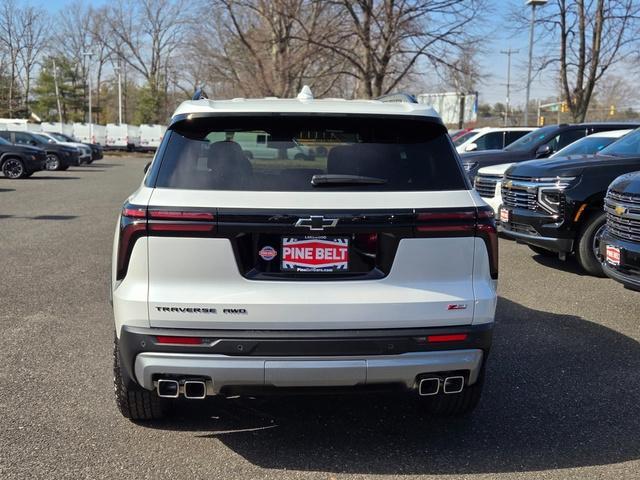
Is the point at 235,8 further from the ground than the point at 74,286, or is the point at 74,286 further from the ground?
the point at 235,8

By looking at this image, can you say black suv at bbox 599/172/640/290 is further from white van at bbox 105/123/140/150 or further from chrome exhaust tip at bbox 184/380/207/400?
white van at bbox 105/123/140/150

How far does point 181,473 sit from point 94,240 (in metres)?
7.67

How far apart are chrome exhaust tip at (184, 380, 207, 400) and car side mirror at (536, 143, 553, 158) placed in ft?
34.3

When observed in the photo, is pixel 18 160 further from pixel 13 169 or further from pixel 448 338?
pixel 448 338

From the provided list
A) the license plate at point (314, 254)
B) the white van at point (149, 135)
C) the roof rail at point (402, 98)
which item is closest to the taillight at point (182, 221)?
the license plate at point (314, 254)

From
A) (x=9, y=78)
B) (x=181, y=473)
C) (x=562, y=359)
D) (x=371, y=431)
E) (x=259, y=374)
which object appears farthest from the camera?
(x=9, y=78)

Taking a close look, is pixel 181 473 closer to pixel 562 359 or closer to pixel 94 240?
pixel 562 359

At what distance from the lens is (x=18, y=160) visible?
2417 cm

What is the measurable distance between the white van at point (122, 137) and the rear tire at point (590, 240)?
177ft

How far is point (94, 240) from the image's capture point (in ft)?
34.2

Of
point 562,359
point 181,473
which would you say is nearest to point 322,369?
point 181,473

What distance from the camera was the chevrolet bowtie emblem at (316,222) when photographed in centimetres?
314

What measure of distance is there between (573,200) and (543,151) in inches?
191

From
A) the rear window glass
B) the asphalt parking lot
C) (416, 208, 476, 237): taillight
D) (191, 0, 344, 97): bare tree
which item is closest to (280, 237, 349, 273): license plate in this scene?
the rear window glass
